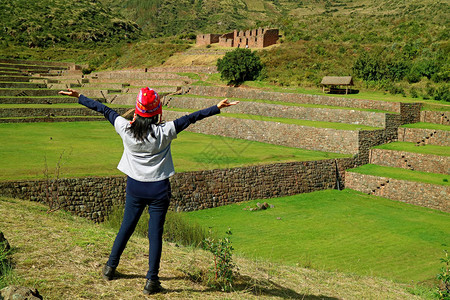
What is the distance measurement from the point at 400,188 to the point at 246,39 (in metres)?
32.7

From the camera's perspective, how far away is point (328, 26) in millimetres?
55469

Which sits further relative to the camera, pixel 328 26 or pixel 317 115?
pixel 328 26

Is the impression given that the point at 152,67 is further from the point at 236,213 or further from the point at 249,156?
the point at 236,213

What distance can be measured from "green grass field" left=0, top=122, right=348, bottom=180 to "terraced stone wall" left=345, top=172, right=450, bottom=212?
6.16 feet

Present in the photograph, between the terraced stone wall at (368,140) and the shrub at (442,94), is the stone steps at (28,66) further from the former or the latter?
the shrub at (442,94)

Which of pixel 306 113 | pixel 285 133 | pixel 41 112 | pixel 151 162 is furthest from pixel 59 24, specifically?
pixel 151 162

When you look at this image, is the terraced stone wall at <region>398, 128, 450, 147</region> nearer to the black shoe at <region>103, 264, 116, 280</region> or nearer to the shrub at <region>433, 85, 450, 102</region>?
the shrub at <region>433, 85, 450, 102</region>

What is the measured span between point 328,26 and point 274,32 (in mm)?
11039

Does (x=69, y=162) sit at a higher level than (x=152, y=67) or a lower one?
lower

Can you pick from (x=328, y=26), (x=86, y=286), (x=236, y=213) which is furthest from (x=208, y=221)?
(x=328, y=26)

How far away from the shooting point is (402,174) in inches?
802

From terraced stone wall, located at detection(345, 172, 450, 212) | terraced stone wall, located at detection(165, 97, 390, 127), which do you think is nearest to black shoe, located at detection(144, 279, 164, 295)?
terraced stone wall, located at detection(345, 172, 450, 212)

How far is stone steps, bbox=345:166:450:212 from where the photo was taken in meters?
17.9

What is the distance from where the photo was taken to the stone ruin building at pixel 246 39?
1849 inches
